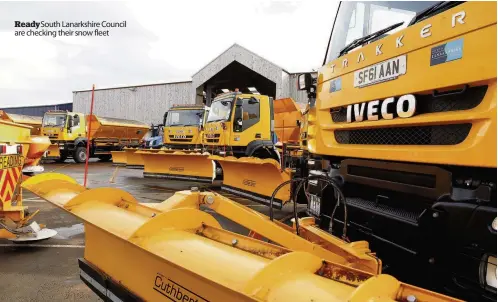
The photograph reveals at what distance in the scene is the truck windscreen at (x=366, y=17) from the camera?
8.14ft

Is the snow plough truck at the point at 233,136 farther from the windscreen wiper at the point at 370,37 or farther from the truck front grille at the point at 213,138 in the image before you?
the windscreen wiper at the point at 370,37

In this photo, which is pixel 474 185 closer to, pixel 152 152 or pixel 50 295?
pixel 50 295

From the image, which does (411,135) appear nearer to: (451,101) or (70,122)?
(451,101)

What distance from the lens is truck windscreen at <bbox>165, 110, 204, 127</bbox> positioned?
43.5ft

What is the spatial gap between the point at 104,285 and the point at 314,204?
1.87m

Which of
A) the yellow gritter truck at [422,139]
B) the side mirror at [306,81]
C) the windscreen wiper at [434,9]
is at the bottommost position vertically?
the yellow gritter truck at [422,139]

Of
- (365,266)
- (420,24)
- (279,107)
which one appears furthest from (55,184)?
(279,107)

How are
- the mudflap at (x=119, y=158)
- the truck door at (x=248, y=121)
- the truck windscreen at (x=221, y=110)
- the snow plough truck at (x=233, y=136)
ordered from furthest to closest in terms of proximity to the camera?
1. the mudflap at (x=119, y=158)
2. the truck windscreen at (x=221, y=110)
3. the truck door at (x=248, y=121)
4. the snow plough truck at (x=233, y=136)

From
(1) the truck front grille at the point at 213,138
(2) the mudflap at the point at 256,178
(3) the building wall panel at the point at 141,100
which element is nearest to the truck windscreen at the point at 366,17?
(2) the mudflap at the point at 256,178

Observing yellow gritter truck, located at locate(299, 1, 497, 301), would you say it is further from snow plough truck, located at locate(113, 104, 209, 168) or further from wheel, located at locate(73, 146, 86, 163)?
wheel, located at locate(73, 146, 86, 163)

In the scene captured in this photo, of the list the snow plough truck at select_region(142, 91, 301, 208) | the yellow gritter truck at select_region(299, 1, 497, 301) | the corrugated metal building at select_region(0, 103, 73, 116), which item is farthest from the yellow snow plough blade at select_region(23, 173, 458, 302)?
the corrugated metal building at select_region(0, 103, 73, 116)

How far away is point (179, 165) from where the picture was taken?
11.0m

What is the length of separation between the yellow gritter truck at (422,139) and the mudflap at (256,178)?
3.80 metres

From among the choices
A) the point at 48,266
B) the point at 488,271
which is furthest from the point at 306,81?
the point at 48,266
